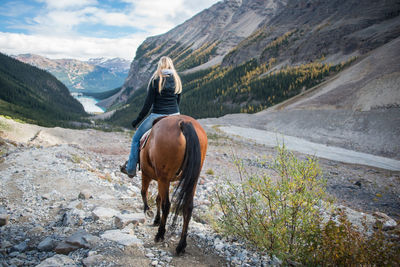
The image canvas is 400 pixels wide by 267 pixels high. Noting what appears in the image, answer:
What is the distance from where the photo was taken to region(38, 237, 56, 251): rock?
140 inches

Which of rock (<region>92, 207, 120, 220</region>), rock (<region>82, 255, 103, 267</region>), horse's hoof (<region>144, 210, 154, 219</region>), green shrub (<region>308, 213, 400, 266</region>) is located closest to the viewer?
green shrub (<region>308, 213, 400, 266</region>)

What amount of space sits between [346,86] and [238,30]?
135924 mm

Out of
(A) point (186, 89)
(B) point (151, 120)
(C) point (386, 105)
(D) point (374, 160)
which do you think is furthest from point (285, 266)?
(A) point (186, 89)

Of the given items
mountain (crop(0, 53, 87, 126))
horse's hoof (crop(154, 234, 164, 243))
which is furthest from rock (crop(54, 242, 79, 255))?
mountain (crop(0, 53, 87, 126))

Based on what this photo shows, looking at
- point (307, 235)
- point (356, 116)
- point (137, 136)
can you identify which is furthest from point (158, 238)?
point (356, 116)

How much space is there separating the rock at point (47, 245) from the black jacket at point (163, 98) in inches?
115

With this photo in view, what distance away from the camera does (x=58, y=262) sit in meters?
3.14

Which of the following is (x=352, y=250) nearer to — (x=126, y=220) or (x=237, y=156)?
(x=126, y=220)

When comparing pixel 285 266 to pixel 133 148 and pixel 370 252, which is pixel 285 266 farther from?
pixel 133 148

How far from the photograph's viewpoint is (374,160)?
63.1 feet

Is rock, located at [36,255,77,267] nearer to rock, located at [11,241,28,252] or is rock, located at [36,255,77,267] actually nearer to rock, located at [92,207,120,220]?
rock, located at [11,241,28,252]

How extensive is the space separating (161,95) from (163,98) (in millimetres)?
83

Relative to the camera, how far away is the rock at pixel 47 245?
3.56m

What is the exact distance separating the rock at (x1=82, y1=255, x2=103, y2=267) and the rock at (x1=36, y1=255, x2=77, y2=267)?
154 mm
